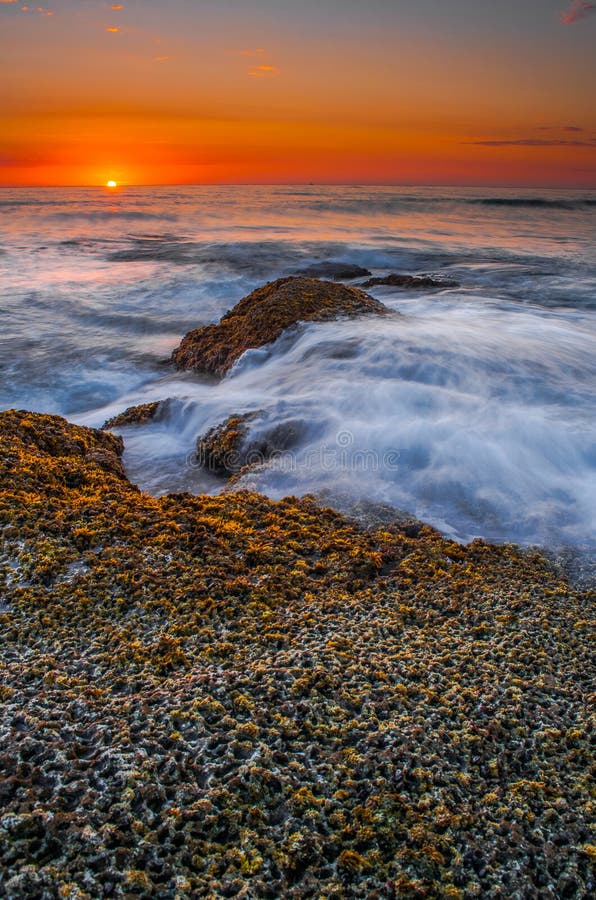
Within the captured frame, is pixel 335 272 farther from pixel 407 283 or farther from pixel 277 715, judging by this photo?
pixel 277 715

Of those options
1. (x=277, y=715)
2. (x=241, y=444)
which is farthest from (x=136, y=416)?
(x=277, y=715)

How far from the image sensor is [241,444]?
18.7 ft

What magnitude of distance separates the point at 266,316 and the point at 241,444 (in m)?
3.75

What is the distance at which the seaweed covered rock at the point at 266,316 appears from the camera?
339 inches

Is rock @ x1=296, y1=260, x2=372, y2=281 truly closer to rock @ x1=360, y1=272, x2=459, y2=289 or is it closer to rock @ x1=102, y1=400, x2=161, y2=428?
rock @ x1=360, y1=272, x2=459, y2=289

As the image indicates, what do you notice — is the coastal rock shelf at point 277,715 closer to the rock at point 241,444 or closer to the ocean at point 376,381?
the ocean at point 376,381

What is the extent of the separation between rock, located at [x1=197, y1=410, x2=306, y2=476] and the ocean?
0.13 meters

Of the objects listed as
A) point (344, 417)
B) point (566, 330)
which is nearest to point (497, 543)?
point (344, 417)

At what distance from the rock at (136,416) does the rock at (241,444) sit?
47.9 inches

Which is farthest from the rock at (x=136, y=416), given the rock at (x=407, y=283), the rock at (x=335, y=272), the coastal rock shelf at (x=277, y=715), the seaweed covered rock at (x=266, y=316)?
the rock at (x=335, y=272)

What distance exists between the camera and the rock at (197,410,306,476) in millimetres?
5541

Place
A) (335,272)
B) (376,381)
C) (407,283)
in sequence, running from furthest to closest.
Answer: (335,272)
(407,283)
(376,381)

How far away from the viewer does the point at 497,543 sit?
12.9ft

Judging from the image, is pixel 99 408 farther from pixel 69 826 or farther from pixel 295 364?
pixel 69 826
